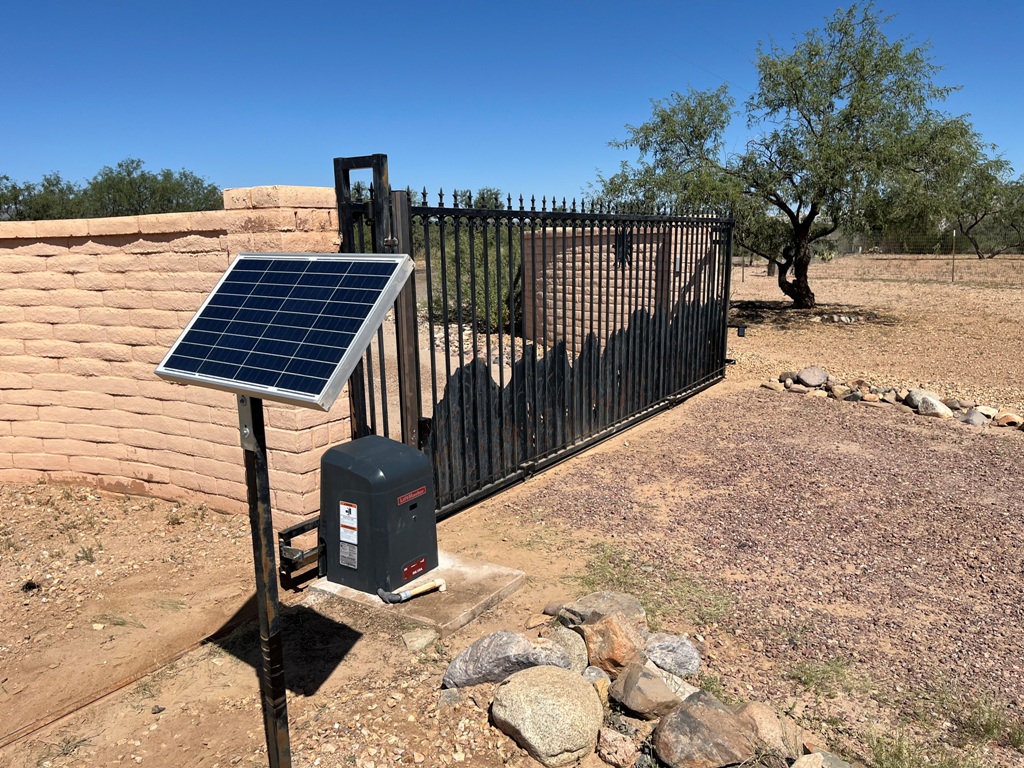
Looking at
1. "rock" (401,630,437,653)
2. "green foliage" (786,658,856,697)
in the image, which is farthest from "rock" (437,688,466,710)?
"green foliage" (786,658,856,697)

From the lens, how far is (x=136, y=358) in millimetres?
5477

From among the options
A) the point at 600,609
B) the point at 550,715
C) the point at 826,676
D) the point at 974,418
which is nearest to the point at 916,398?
the point at 974,418

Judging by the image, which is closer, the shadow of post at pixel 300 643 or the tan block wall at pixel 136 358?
the shadow of post at pixel 300 643

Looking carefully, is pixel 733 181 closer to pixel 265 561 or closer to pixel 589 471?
pixel 589 471

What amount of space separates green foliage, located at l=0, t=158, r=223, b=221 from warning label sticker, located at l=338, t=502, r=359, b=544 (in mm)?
34169

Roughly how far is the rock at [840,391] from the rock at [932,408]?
0.91 meters

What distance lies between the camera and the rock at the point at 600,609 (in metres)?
3.71

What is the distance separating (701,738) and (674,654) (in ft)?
2.25

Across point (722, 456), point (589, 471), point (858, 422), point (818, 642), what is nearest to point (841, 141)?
point (858, 422)

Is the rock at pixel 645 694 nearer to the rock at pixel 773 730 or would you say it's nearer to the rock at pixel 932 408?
the rock at pixel 773 730

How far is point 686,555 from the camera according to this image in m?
4.84

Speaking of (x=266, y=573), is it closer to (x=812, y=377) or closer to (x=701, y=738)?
(x=701, y=738)

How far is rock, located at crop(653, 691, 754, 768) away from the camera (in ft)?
8.95

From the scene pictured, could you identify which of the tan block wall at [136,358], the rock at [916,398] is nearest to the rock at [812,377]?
the rock at [916,398]
